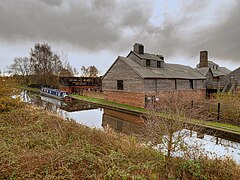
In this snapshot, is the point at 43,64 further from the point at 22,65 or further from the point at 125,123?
the point at 125,123

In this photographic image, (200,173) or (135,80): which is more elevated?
(135,80)

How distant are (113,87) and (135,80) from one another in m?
4.09

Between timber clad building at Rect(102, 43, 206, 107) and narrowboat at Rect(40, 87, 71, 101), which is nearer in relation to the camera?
timber clad building at Rect(102, 43, 206, 107)

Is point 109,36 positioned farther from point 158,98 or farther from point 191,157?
point 191,157

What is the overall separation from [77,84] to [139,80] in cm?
1885

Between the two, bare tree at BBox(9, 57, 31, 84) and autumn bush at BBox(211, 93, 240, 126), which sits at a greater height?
bare tree at BBox(9, 57, 31, 84)

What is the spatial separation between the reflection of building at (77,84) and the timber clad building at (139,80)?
10.6m

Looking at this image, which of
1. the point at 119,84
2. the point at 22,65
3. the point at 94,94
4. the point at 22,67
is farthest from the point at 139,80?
the point at 22,65

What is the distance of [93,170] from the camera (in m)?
4.37

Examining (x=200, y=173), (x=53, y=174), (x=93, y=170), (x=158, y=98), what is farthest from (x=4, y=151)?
(x=158, y=98)

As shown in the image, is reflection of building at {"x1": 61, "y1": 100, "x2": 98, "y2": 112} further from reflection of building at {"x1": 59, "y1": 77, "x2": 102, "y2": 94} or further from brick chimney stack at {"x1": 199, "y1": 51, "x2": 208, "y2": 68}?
brick chimney stack at {"x1": 199, "y1": 51, "x2": 208, "y2": 68}

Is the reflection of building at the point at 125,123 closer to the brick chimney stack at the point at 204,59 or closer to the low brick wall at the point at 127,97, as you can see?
the low brick wall at the point at 127,97

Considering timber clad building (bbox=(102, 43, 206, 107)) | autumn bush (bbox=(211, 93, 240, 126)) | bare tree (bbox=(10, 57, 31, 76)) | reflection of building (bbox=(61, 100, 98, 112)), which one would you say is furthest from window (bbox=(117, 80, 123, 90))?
bare tree (bbox=(10, 57, 31, 76))

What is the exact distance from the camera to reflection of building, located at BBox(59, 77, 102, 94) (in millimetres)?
31281
